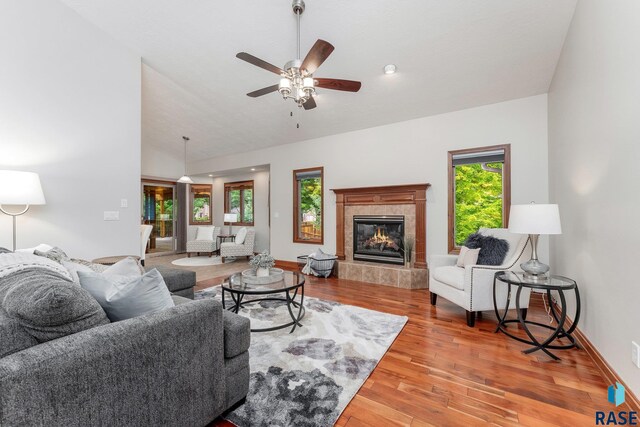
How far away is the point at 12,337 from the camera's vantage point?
37.0 inches

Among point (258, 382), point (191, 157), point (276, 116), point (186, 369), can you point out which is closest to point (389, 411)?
point (258, 382)

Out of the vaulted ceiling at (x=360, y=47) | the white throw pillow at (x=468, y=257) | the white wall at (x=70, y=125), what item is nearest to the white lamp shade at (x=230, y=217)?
the vaulted ceiling at (x=360, y=47)

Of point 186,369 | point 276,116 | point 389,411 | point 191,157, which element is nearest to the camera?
point 186,369

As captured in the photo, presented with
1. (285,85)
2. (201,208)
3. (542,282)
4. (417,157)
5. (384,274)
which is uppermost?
(285,85)

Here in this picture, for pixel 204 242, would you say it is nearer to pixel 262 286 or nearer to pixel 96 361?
pixel 262 286

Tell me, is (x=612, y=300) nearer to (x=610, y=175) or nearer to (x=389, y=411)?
(x=610, y=175)

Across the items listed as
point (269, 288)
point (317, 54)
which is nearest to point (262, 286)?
point (269, 288)

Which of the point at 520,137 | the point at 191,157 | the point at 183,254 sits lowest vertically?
the point at 183,254

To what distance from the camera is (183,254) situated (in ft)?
26.3

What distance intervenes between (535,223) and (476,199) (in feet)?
6.53

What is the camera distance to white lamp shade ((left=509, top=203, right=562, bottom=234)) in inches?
91.0

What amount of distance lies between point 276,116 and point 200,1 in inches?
89.5

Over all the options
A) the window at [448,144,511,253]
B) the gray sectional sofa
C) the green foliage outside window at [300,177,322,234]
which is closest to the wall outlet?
the gray sectional sofa

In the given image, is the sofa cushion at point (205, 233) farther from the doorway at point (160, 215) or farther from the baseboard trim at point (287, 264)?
the baseboard trim at point (287, 264)
